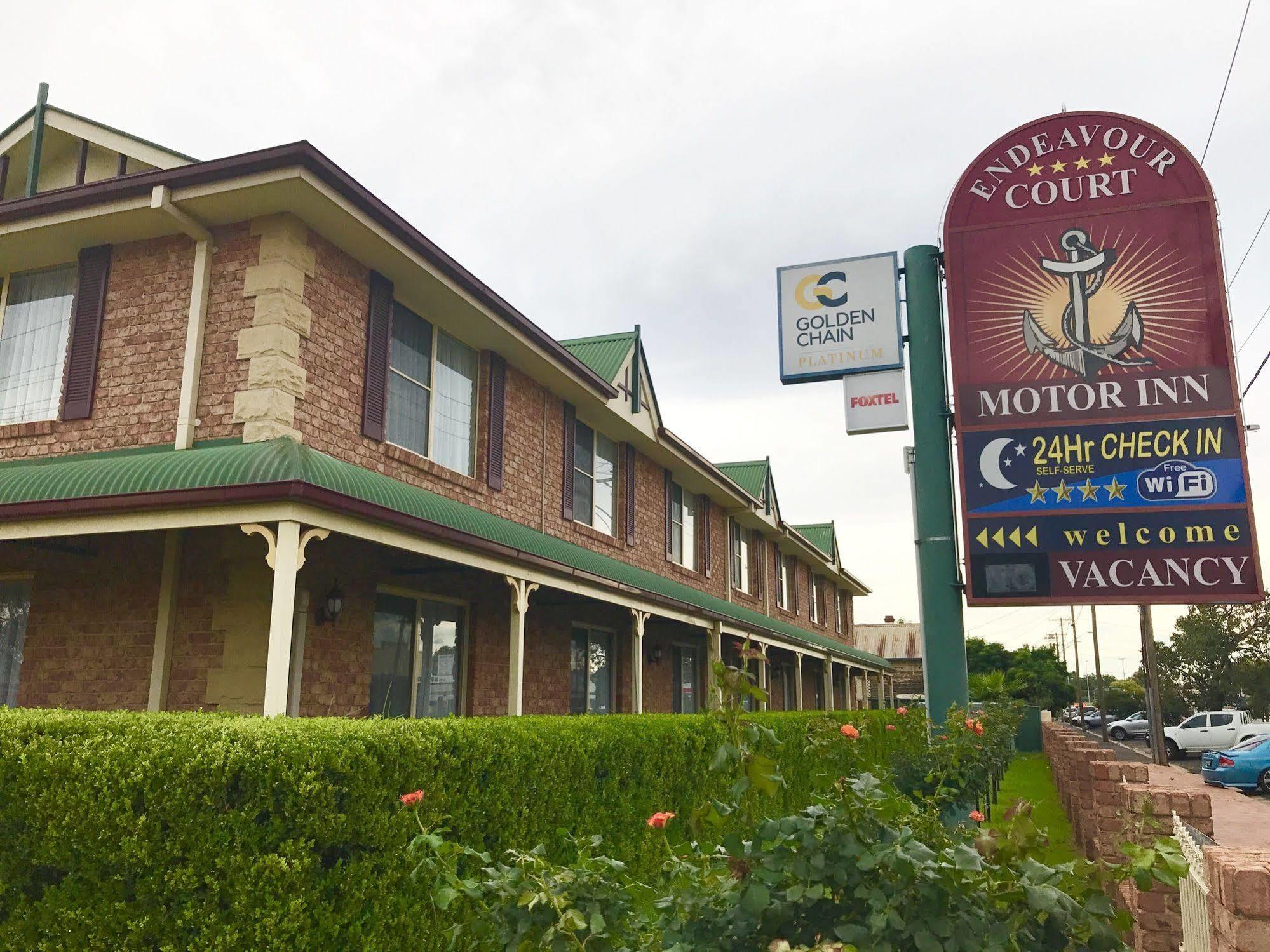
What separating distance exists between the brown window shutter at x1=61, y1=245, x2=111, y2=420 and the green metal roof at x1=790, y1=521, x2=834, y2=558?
29712 millimetres

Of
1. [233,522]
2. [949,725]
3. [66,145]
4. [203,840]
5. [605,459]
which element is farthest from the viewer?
[605,459]

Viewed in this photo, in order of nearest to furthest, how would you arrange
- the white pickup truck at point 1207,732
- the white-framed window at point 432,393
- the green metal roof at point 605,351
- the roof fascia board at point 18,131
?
→ the white-framed window at point 432,393, the roof fascia board at point 18,131, the green metal roof at point 605,351, the white pickup truck at point 1207,732

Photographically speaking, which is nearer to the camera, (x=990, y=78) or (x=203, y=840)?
(x=203, y=840)

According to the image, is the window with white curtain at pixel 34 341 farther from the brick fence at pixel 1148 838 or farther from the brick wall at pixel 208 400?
the brick fence at pixel 1148 838

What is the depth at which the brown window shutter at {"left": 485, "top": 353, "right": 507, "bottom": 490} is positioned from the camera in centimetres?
1326

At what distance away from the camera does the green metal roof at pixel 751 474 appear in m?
28.1

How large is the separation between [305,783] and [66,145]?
37.1ft

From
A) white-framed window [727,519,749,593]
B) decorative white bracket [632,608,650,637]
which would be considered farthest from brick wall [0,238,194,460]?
white-framed window [727,519,749,593]

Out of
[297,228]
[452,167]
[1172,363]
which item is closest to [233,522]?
[297,228]

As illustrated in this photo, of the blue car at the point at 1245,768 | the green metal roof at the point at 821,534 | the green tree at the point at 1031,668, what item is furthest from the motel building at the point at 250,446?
the green tree at the point at 1031,668

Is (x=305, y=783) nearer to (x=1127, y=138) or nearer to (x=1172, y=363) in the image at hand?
(x=1172, y=363)

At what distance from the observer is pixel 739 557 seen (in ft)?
87.3

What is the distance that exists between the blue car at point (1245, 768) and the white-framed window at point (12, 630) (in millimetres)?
25310

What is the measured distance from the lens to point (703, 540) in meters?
23.2
